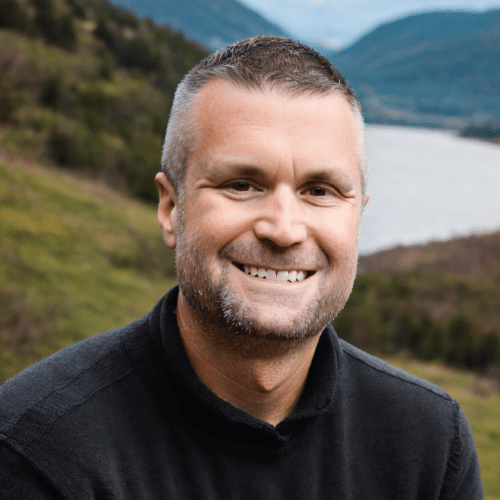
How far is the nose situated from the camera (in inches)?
64.7

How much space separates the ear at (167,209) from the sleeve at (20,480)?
815 mm

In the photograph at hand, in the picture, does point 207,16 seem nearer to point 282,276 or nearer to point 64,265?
point 64,265

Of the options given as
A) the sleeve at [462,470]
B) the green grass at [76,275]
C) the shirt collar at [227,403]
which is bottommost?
the green grass at [76,275]

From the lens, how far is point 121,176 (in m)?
25.9

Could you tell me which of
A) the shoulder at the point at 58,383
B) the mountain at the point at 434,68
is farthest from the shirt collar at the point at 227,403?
the mountain at the point at 434,68

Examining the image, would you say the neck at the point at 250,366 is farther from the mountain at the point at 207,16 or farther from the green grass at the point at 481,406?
the mountain at the point at 207,16

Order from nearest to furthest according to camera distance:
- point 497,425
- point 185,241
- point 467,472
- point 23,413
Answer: point 23,413, point 185,241, point 467,472, point 497,425

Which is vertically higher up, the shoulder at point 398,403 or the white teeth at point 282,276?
the white teeth at point 282,276

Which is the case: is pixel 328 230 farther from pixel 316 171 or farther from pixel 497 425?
pixel 497 425

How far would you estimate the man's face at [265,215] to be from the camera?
167cm

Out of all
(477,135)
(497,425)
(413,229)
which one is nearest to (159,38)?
(413,229)

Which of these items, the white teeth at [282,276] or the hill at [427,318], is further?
the hill at [427,318]

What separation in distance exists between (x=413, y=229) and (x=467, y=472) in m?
49.5

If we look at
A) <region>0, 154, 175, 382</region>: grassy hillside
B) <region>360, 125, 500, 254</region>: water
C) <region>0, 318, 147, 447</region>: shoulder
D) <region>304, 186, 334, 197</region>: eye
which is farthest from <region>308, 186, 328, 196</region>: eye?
<region>360, 125, 500, 254</region>: water
